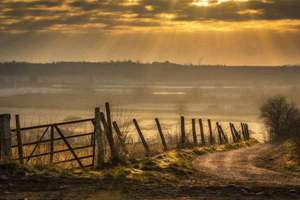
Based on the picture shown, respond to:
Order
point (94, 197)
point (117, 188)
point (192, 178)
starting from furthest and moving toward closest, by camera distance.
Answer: point (192, 178), point (117, 188), point (94, 197)

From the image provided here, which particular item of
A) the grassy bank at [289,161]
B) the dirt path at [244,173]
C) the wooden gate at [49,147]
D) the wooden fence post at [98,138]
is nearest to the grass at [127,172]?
the wooden fence post at [98,138]

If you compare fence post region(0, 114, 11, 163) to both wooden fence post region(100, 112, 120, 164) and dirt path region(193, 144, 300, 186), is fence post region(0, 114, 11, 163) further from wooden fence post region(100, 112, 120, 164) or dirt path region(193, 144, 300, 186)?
dirt path region(193, 144, 300, 186)

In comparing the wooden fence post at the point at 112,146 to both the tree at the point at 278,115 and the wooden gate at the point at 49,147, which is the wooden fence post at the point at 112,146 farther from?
the tree at the point at 278,115

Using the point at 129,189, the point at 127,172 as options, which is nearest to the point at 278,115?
the point at 127,172

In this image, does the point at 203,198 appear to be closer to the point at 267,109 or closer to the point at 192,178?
the point at 192,178

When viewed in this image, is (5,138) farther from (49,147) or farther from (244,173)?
(244,173)

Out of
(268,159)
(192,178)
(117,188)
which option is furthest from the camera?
(268,159)

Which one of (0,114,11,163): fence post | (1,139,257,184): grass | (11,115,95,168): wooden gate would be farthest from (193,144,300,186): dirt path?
(0,114,11,163): fence post

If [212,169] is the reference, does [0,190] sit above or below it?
above

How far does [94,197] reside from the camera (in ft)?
42.9

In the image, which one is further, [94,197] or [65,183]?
[65,183]

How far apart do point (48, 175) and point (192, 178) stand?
4479 mm

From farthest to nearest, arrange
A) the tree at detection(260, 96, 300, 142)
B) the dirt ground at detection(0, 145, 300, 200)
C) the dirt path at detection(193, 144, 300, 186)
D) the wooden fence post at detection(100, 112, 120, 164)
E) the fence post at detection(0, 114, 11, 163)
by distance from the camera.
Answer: the tree at detection(260, 96, 300, 142)
the wooden fence post at detection(100, 112, 120, 164)
the fence post at detection(0, 114, 11, 163)
the dirt path at detection(193, 144, 300, 186)
the dirt ground at detection(0, 145, 300, 200)

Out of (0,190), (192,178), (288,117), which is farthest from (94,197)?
(288,117)
